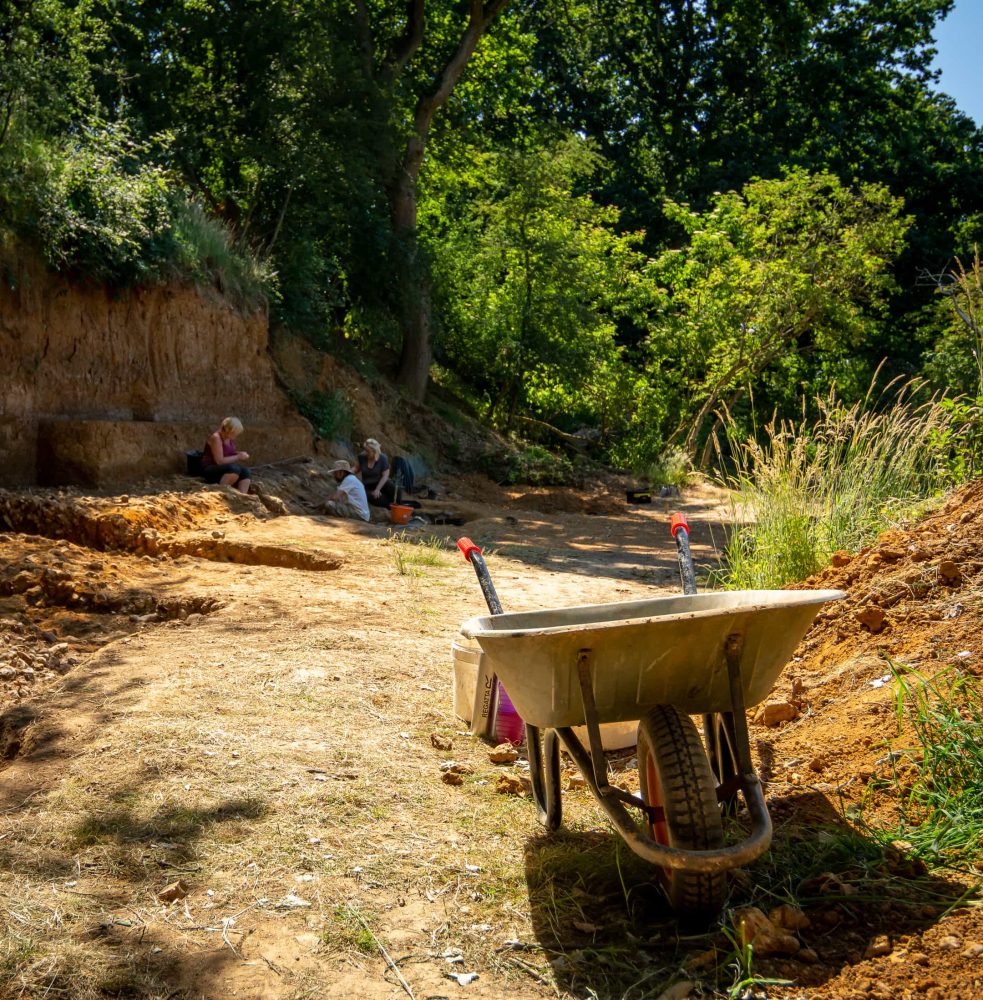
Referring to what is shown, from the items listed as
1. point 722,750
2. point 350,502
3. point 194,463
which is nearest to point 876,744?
point 722,750

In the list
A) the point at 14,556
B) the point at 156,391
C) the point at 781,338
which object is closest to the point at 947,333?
the point at 781,338

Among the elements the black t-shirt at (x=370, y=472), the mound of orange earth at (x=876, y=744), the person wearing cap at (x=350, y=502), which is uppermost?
the black t-shirt at (x=370, y=472)

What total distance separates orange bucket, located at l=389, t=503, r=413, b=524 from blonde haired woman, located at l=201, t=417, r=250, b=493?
64.4 inches

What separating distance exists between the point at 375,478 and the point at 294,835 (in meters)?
10.0

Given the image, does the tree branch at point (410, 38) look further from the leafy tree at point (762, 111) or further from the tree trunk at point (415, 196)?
the leafy tree at point (762, 111)

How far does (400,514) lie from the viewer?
12.2m

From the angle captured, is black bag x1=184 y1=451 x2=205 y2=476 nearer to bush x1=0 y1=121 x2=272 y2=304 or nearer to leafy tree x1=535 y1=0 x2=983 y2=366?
bush x1=0 y1=121 x2=272 y2=304

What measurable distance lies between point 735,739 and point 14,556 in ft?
21.0

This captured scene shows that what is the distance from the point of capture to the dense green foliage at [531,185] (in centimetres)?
1291

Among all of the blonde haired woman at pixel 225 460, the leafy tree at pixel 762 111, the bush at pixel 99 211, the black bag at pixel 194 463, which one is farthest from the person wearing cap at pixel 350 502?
the leafy tree at pixel 762 111

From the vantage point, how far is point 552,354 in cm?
2077

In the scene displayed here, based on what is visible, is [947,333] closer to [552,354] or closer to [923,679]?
[552,354]

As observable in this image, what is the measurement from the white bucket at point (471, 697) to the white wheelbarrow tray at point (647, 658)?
1123 mm

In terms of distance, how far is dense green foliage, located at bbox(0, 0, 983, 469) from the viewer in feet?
42.3
